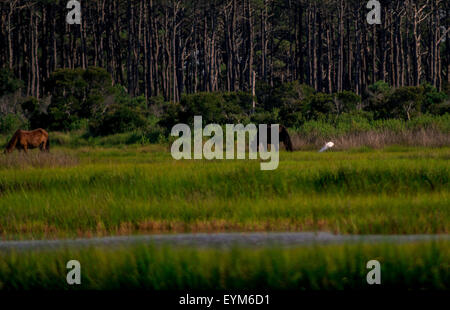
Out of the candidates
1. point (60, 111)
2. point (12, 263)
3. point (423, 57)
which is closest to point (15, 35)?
point (60, 111)

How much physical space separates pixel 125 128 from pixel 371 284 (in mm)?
28855

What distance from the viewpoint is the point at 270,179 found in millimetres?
15188

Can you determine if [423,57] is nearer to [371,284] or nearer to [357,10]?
[357,10]

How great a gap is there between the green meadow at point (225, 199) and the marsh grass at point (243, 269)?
290cm

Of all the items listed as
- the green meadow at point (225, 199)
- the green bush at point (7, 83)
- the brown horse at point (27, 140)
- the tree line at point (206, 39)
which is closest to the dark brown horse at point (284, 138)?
the green meadow at point (225, 199)

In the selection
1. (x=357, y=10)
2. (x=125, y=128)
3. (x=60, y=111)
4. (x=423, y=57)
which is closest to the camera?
(x=125, y=128)

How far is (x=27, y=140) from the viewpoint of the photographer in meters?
24.8

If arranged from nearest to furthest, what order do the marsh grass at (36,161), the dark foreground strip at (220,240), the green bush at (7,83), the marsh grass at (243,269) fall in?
the marsh grass at (243,269)
the dark foreground strip at (220,240)
the marsh grass at (36,161)
the green bush at (7,83)

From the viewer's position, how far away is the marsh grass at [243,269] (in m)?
7.23

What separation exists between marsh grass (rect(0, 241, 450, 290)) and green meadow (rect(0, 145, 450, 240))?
290 centimetres

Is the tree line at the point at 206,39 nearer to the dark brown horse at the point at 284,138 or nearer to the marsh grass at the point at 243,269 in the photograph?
the dark brown horse at the point at 284,138

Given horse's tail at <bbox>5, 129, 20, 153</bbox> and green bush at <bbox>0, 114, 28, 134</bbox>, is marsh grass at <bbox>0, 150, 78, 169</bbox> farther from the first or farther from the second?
green bush at <bbox>0, 114, 28, 134</bbox>
